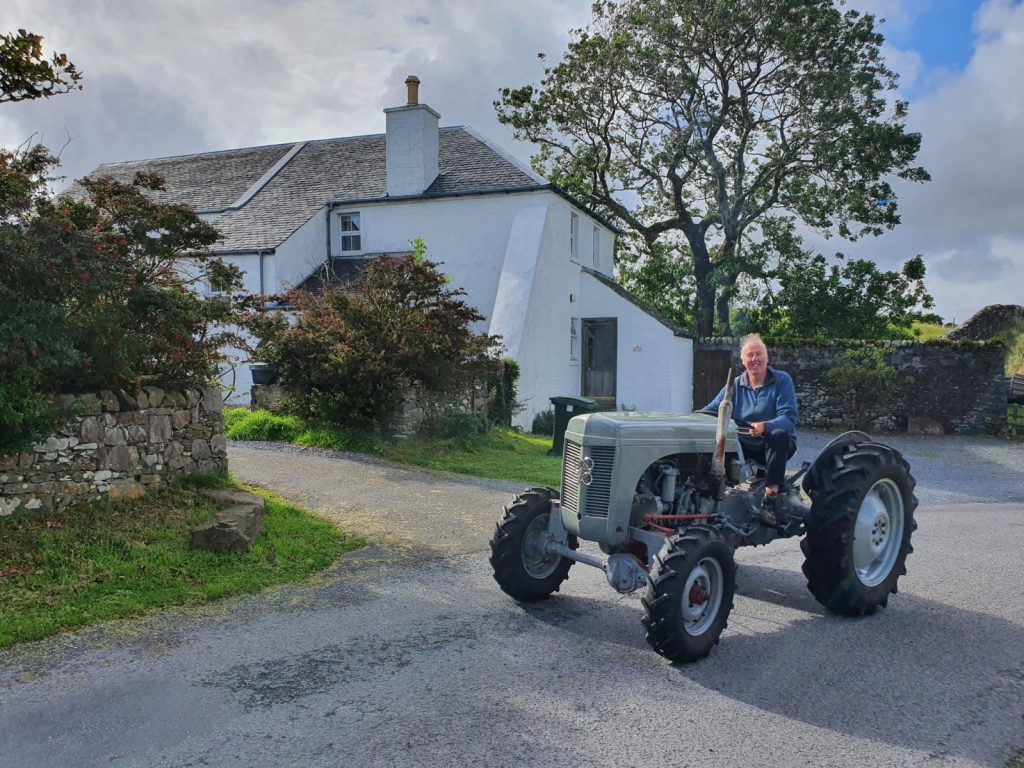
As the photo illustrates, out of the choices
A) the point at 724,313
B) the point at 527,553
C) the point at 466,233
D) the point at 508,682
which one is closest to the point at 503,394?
the point at 466,233

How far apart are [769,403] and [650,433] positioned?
1.41m

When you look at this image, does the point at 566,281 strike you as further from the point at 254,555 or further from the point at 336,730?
the point at 336,730

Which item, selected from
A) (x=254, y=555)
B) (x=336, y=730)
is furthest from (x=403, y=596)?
(x=336, y=730)

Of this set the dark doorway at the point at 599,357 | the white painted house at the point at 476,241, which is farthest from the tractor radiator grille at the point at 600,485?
the dark doorway at the point at 599,357

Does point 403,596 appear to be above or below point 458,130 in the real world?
below

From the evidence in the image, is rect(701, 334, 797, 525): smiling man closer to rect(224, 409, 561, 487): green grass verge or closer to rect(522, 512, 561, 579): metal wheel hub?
rect(522, 512, 561, 579): metal wheel hub

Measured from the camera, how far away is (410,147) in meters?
22.0

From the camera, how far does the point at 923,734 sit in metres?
3.93

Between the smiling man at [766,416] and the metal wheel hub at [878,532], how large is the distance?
64 centimetres

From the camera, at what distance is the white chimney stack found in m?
21.8

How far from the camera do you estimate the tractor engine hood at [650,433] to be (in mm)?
5207

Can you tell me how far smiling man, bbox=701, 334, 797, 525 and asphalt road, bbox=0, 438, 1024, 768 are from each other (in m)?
1.01

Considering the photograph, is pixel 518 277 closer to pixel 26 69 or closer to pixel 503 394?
pixel 503 394

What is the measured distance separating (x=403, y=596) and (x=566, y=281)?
17.2 metres
